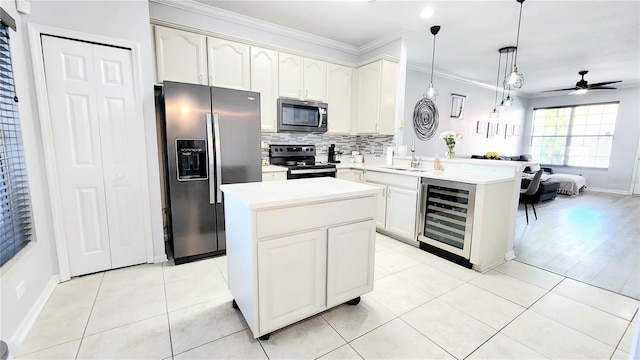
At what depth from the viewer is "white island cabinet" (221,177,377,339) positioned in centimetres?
148

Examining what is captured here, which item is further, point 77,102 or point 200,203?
point 200,203

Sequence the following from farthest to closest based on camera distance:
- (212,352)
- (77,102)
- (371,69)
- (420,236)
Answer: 1. (371,69)
2. (420,236)
3. (77,102)
4. (212,352)

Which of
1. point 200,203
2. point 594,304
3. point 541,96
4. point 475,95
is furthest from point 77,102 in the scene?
point 541,96

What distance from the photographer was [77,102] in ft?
7.23

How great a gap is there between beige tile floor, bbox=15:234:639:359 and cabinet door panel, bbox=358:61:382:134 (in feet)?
7.69

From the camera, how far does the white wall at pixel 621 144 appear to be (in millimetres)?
6684

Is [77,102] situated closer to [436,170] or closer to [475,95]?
[436,170]

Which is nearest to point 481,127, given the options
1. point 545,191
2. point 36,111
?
point 545,191

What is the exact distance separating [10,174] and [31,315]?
95 centimetres

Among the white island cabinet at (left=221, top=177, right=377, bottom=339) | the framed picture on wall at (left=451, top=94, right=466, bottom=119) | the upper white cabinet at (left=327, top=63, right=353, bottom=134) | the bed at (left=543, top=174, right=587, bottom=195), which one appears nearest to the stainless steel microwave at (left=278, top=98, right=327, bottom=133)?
the upper white cabinet at (left=327, top=63, right=353, bottom=134)

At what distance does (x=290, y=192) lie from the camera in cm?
169

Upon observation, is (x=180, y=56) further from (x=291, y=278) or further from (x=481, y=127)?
(x=481, y=127)

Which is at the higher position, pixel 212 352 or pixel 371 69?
pixel 371 69

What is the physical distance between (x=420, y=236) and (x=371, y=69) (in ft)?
8.18
